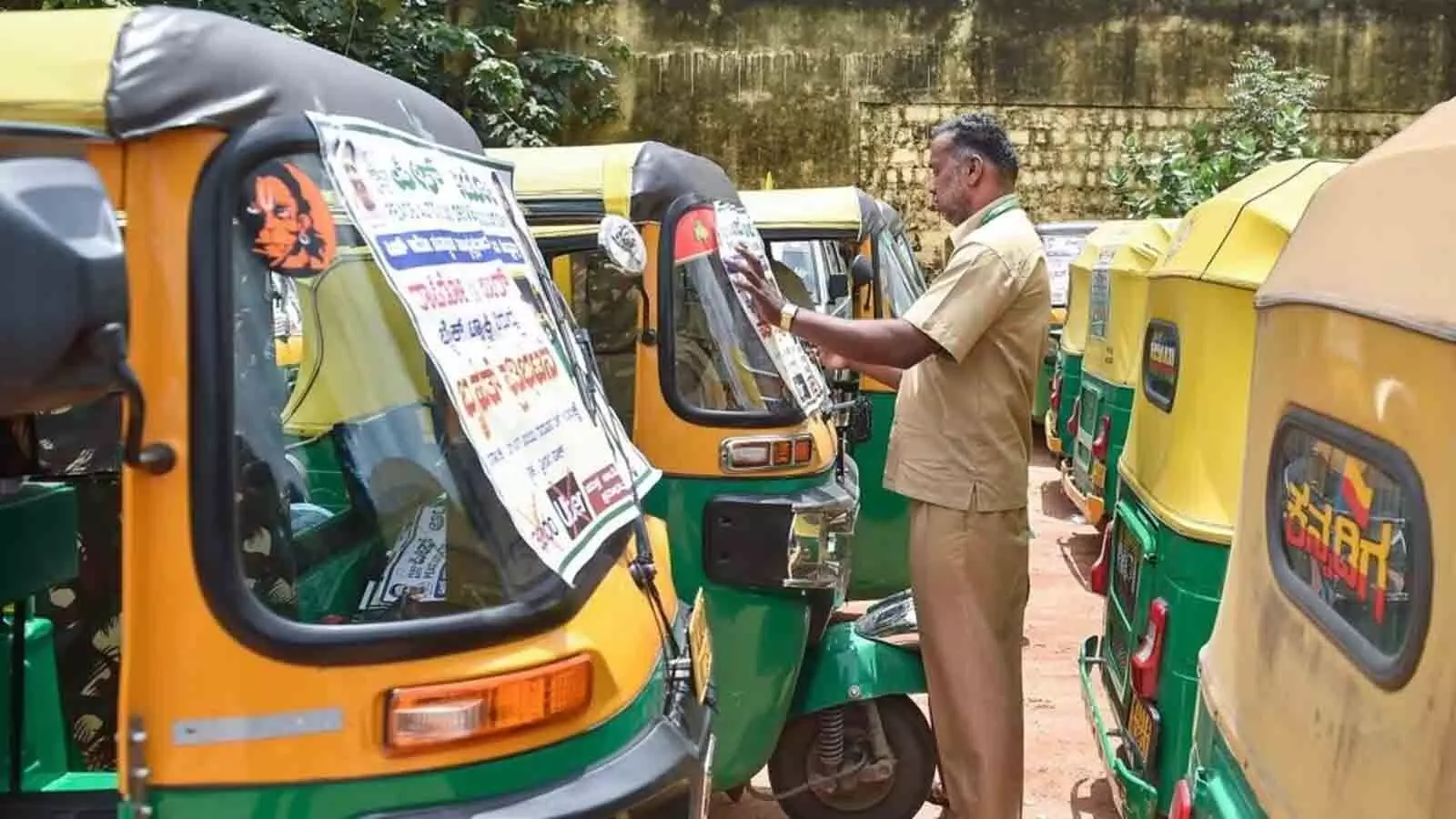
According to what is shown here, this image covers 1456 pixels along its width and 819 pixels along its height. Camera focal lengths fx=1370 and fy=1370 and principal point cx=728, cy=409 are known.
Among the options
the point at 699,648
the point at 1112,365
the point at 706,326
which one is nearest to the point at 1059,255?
the point at 1112,365

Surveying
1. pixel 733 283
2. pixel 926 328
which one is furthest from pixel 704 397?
pixel 926 328

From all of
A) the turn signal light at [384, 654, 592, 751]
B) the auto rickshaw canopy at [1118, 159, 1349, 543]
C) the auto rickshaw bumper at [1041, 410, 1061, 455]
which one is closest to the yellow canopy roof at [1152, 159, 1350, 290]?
the auto rickshaw canopy at [1118, 159, 1349, 543]

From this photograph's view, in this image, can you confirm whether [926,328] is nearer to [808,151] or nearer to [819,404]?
[819,404]

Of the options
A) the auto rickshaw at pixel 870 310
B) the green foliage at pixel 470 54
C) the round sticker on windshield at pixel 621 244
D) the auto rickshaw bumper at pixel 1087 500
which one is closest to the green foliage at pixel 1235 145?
the auto rickshaw bumper at pixel 1087 500

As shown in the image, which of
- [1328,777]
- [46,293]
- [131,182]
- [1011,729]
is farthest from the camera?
[1011,729]

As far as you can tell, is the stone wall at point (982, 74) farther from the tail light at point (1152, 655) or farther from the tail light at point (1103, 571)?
the tail light at point (1152, 655)

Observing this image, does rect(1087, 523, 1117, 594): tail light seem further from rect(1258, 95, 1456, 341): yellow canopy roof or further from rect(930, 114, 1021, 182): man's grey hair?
rect(1258, 95, 1456, 341): yellow canopy roof

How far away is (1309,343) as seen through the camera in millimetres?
1881

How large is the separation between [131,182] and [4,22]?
0.36 m

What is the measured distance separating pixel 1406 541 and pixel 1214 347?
6.33ft

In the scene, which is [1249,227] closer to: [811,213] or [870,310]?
[811,213]

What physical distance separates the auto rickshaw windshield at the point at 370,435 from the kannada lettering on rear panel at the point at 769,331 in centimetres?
145

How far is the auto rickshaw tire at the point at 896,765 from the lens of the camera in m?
4.20

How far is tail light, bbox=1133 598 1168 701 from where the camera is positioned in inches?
135
